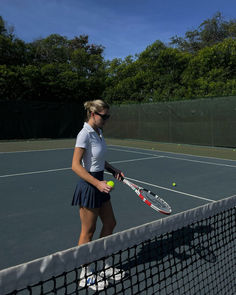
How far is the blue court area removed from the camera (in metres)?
3.33

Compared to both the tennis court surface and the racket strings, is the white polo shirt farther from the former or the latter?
the racket strings

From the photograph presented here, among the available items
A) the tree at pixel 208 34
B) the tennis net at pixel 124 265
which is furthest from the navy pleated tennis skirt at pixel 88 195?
the tree at pixel 208 34

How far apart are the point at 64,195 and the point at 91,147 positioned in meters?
3.12

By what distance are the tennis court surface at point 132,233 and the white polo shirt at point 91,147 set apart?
25.6 inches

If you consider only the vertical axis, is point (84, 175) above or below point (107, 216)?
above

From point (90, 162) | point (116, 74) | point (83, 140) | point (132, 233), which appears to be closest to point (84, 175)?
point (90, 162)

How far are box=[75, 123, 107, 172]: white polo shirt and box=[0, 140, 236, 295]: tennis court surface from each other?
65 cm

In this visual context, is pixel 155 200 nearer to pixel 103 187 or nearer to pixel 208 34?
pixel 103 187

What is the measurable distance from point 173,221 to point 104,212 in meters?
0.72

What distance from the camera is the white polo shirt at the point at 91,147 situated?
2285 mm

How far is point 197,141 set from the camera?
1408 centimetres

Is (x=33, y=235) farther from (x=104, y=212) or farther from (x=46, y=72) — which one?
(x=46, y=72)

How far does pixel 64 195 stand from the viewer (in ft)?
17.2


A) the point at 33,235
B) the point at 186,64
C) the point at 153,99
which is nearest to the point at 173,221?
the point at 33,235
